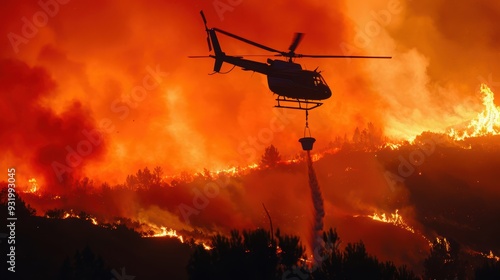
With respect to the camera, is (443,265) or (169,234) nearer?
(443,265)

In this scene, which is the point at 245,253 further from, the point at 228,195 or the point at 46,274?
the point at 228,195

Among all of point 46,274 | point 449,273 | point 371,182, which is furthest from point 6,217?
point 371,182

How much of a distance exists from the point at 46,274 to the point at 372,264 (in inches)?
2247

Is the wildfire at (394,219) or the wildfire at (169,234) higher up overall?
the wildfire at (394,219)

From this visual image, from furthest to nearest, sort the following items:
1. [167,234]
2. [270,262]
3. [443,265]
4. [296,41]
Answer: [167,234]
[443,265]
[296,41]
[270,262]

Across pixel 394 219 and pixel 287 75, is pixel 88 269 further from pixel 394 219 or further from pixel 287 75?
pixel 394 219

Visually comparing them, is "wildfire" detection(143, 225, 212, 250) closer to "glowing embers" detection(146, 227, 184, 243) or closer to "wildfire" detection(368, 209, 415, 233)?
"glowing embers" detection(146, 227, 184, 243)

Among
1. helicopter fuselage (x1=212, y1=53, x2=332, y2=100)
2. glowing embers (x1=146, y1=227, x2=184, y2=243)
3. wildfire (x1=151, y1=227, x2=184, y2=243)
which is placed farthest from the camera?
wildfire (x1=151, y1=227, x2=184, y2=243)

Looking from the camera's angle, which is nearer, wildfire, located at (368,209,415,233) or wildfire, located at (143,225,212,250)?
wildfire, located at (143,225,212,250)

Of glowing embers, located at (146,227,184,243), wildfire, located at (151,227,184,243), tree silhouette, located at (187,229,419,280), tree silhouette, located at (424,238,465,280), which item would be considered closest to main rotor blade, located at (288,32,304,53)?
tree silhouette, located at (187,229,419,280)

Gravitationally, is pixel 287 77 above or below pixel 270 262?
above

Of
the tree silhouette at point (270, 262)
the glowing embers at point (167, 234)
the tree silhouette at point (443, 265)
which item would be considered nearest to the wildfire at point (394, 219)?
the tree silhouette at point (443, 265)

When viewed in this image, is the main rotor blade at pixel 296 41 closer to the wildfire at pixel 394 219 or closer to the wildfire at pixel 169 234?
the wildfire at pixel 169 234

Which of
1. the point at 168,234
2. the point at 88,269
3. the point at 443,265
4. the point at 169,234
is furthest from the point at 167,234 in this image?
A: the point at 88,269
